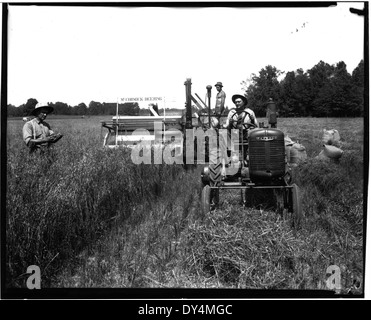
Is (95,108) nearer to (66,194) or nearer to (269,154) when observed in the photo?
(66,194)

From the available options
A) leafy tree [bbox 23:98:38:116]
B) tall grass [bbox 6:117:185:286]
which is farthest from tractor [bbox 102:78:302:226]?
leafy tree [bbox 23:98:38:116]

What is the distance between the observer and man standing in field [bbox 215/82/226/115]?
12.3 ft

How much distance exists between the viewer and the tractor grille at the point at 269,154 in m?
Answer: 4.55

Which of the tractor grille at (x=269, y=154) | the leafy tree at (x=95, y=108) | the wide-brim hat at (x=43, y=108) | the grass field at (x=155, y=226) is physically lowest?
the grass field at (x=155, y=226)

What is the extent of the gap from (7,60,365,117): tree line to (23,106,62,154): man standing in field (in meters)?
0.09

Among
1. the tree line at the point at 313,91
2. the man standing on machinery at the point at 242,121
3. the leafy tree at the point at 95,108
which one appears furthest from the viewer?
the man standing on machinery at the point at 242,121

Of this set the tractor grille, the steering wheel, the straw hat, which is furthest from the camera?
the steering wheel

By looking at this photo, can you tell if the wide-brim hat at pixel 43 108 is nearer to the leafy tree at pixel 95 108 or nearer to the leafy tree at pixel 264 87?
the leafy tree at pixel 95 108

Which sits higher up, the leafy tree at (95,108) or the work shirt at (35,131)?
the leafy tree at (95,108)

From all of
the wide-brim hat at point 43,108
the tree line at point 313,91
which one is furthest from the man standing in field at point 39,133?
the tree line at point 313,91

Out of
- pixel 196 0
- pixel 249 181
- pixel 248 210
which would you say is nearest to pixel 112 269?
pixel 248 210

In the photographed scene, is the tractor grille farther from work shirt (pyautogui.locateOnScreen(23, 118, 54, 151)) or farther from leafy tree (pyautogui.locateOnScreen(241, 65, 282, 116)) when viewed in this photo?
work shirt (pyautogui.locateOnScreen(23, 118, 54, 151))

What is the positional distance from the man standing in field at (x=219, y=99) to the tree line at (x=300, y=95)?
237 millimetres

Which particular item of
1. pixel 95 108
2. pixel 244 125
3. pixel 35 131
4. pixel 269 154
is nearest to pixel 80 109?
pixel 95 108
